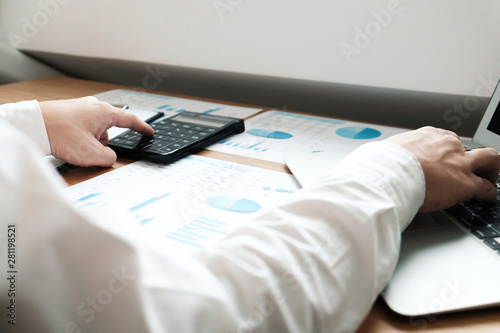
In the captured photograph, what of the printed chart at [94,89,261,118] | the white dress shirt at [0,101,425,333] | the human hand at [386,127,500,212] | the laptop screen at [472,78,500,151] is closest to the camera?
the white dress shirt at [0,101,425,333]

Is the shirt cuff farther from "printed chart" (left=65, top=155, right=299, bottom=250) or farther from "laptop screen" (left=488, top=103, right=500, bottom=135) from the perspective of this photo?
"laptop screen" (left=488, top=103, right=500, bottom=135)

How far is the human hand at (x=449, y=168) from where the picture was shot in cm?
57

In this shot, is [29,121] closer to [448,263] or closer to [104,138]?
[104,138]

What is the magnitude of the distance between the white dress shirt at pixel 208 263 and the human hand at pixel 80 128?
0.43 metres

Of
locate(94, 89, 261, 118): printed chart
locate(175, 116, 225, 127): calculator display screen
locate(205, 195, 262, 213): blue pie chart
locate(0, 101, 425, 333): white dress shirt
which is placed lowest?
locate(94, 89, 261, 118): printed chart

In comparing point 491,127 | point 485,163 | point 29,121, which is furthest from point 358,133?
point 29,121

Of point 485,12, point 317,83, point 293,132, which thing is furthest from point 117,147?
point 485,12

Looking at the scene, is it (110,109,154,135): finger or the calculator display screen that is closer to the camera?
(110,109,154,135): finger

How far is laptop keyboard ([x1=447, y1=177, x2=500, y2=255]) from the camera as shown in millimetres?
547

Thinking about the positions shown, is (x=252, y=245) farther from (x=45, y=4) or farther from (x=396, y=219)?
(x=45, y=4)

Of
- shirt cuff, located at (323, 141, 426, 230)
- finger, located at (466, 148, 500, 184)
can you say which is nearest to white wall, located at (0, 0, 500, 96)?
finger, located at (466, 148, 500, 184)

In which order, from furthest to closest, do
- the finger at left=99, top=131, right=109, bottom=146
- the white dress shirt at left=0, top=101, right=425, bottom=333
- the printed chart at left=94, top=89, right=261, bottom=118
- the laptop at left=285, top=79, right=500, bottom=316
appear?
the printed chart at left=94, top=89, right=261, bottom=118 < the finger at left=99, top=131, right=109, bottom=146 < the laptop at left=285, top=79, right=500, bottom=316 < the white dress shirt at left=0, top=101, right=425, bottom=333

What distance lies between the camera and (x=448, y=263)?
0.51 m

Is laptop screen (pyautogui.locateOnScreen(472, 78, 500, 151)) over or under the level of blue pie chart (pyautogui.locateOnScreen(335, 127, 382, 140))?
over
